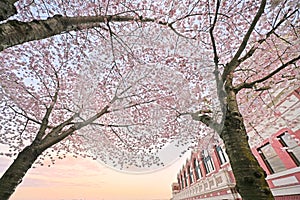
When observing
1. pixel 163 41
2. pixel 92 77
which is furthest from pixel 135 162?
pixel 163 41

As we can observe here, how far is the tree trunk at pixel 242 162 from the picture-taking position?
2965 mm

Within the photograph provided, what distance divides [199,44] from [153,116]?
3.31 meters

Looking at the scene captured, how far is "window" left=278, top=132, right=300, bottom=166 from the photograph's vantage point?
7218 mm

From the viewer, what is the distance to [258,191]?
292 cm

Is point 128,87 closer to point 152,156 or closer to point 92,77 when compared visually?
point 92,77

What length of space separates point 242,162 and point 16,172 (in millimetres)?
5149

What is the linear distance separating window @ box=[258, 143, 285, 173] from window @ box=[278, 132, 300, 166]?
84 centimetres

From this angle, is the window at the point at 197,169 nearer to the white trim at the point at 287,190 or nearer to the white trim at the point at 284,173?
the white trim at the point at 284,173

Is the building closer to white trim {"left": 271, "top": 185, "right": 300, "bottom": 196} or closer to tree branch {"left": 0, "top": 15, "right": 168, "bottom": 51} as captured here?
white trim {"left": 271, "top": 185, "right": 300, "bottom": 196}

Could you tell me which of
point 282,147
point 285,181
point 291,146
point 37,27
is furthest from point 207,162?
point 37,27

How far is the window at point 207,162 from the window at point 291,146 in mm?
8270

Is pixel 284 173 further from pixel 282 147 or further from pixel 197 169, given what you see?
pixel 197 169

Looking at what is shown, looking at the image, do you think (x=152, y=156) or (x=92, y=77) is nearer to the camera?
(x=92, y=77)

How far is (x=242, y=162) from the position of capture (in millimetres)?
3229
